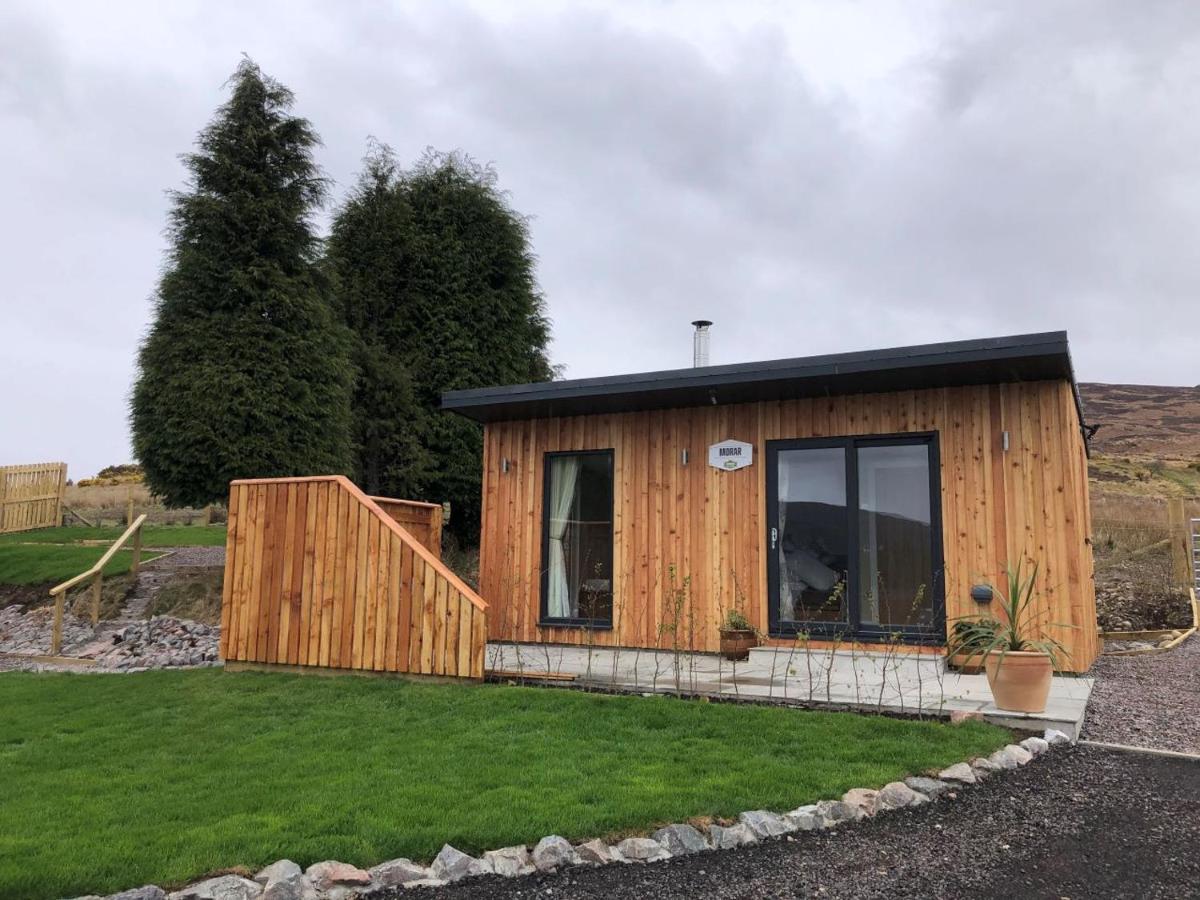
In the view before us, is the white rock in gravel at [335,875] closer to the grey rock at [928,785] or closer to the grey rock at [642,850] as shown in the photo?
the grey rock at [642,850]

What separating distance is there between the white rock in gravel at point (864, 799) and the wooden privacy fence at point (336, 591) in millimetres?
3075

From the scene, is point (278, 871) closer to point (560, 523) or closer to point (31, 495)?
point (560, 523)

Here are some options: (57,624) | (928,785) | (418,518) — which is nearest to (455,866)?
(928,785)

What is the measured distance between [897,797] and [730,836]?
88 cm

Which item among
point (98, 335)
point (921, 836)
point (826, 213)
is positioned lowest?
point (921, 836)

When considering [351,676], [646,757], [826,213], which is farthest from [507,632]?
[826,213]

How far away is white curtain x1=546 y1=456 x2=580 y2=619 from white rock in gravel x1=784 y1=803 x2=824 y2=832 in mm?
5431

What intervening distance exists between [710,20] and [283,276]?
688 centimetres

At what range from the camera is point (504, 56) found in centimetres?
1057

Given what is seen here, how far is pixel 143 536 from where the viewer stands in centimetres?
1770

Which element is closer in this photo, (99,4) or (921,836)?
(921,836)

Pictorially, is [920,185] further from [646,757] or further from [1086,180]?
[646,757]

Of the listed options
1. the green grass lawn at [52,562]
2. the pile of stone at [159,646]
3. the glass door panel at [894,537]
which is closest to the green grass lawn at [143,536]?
the green grass lawn at [52,562]

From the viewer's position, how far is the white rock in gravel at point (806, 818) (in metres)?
3.25
